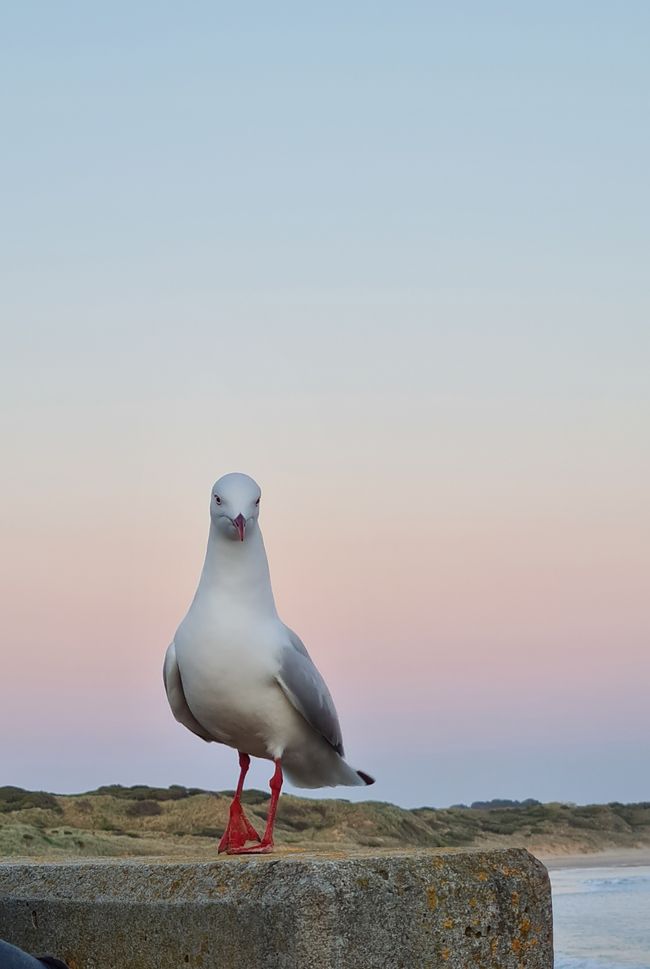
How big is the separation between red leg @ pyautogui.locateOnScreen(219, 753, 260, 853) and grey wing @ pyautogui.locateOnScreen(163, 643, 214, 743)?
172mm

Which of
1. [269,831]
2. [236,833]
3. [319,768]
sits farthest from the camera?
[319,768]

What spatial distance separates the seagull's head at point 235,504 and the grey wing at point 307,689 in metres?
0.47

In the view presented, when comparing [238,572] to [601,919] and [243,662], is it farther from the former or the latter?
[601,919]

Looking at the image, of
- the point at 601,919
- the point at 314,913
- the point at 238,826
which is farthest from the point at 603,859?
the point at 314,913

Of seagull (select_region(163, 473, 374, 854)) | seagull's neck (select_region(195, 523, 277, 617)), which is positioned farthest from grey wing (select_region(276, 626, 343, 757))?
seagull's neck (select_region(195, 523, 277, 617))

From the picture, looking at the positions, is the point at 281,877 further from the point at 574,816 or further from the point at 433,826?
the point at 574,816

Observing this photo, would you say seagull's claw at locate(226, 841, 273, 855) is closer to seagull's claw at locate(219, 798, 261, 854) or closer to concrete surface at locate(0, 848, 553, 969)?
seagull's claw at locate(219, 798, 261, 854)

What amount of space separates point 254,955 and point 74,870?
1.14m

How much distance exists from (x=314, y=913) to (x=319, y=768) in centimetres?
119

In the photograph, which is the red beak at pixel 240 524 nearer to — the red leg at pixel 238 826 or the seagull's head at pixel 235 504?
the seagull's head at pixel 235 504

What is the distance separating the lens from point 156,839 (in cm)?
1672

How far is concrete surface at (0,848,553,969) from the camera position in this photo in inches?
176

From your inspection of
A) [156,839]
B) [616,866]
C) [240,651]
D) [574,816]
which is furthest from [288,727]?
[574,816]

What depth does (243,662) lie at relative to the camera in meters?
5.10
